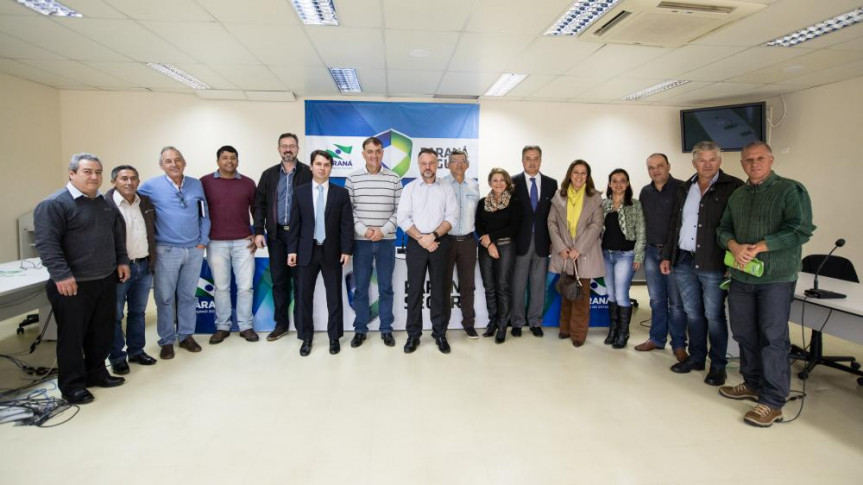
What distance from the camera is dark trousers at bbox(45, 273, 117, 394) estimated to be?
2604 millimetres

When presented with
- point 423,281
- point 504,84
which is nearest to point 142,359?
point 423,281

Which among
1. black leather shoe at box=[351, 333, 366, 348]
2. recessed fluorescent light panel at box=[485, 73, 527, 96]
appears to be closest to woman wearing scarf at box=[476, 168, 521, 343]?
black leather shoe at box=[351, 333, 366, 348]

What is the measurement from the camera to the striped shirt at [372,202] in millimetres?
3539

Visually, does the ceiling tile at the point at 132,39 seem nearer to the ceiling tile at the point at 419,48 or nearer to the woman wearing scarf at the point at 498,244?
the ceiling tile at the point at 419,48

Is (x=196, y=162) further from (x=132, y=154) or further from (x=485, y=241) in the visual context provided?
(x=485, y=241)

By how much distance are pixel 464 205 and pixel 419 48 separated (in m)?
1.91

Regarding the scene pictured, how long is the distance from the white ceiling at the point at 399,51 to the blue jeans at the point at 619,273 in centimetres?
219

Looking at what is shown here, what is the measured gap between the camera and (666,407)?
8.85 ft

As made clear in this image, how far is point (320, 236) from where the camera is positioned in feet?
11.2

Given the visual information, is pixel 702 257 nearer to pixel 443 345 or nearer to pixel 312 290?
pixel 443 345

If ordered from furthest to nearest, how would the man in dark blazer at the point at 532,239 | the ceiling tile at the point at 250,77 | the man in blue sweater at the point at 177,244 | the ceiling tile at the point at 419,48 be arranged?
the ceiling tile at the point at 250,77, the ceiling tile at the point at 419,48, the man in dark blazer at the point at 532,239, the man in blue sweater at the point at 177,244

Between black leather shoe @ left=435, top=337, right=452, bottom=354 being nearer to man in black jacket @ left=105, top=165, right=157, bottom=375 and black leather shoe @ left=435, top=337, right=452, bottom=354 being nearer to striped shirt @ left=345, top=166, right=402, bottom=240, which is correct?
striped shirt @ left=345, top=166, right=402, bottom=240

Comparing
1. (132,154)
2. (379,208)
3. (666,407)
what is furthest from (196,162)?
(666,407)

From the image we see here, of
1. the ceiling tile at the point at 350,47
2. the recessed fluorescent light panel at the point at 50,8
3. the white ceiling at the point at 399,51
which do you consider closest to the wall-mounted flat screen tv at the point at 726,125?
the white ceiling at the point at 399,51
